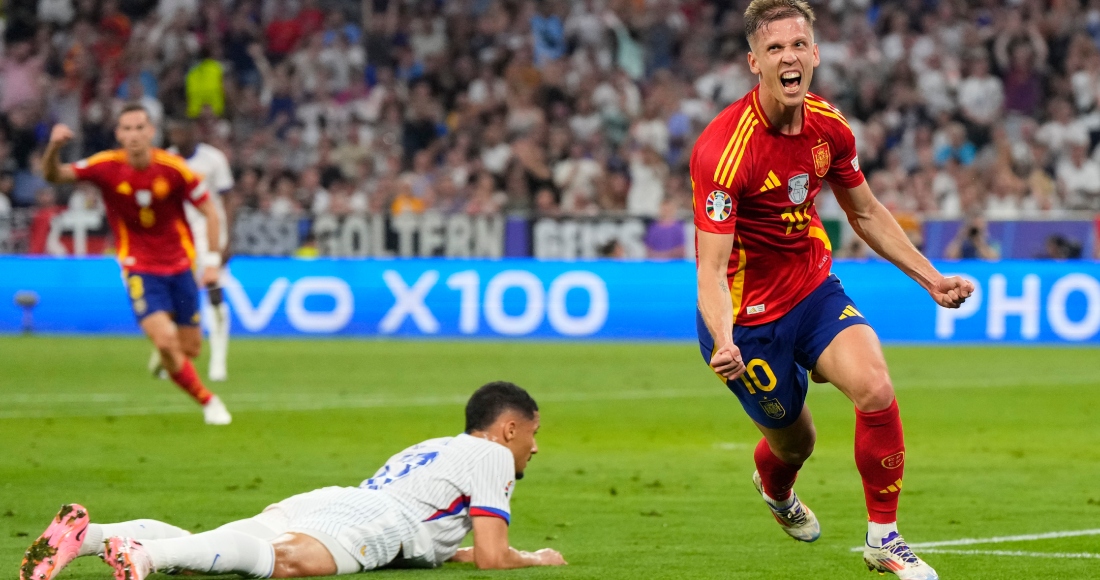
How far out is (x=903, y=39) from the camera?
84.3 ft

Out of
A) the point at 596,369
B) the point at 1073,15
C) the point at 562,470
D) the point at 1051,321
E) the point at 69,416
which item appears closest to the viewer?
the point at 562,470

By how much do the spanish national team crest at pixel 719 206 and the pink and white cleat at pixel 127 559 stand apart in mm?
2484

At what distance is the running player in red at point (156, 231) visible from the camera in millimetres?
12070

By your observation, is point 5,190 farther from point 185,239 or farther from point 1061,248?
point 1061,248

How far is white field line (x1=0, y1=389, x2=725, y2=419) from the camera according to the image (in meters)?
13.2

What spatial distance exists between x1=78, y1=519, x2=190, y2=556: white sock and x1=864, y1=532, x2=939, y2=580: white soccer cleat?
2.64 m

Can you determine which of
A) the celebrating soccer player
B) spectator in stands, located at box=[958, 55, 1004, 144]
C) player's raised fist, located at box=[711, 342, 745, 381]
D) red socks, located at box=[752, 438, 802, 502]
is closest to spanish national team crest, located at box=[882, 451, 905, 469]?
player's raised fist, located at box=[711, 342, 745, 381]

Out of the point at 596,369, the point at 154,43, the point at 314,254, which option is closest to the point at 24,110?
the point at 154,43

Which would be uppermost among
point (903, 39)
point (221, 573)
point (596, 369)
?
point (903, 39)

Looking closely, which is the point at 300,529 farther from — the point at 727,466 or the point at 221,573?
the point at 727,466

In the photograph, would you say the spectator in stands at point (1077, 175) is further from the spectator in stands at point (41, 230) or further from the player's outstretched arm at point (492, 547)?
the player's outstretched arm at point (492, 547)

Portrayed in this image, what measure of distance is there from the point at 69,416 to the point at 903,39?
16895 millimetres

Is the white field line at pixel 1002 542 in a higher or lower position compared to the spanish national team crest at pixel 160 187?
lower

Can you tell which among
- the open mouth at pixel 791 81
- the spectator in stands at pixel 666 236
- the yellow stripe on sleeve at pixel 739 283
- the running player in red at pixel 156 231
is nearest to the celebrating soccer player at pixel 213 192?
the running player in red at pixel 156 231
